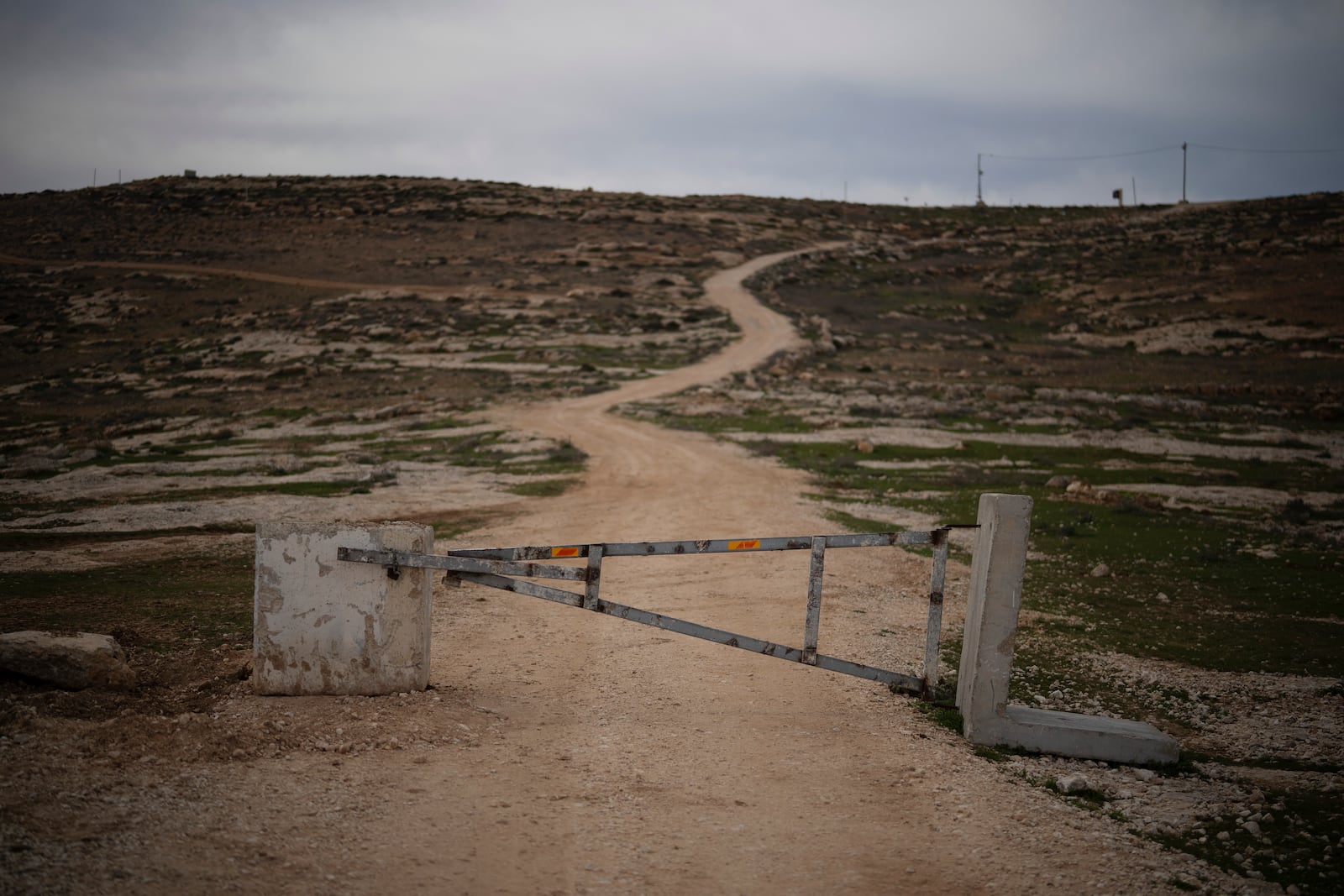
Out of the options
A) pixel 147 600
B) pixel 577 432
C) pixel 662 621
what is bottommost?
pixel 147 600

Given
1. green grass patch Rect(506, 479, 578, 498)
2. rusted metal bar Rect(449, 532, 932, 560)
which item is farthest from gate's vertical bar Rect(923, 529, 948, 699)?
green grass patch Rect(506, 479, 578, 498)

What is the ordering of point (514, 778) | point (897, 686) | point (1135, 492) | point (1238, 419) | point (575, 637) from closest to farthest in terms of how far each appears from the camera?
point (514, 778)
point (897, 686)
point (575, 637)
point (1135, 492)
point (1238, 419)

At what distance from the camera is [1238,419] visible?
125 feet

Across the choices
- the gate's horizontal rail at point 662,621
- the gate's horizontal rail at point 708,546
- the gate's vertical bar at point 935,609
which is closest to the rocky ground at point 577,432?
the gate's vertical bar at point 935,609

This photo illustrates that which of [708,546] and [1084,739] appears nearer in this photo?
[1084,739]

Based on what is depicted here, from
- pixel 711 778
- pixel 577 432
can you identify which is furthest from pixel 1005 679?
pixel 577 432

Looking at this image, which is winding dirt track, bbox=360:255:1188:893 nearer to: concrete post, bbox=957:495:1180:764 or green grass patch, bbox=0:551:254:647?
concrete post, bbox=957:495:1180:764

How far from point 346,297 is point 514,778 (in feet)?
224

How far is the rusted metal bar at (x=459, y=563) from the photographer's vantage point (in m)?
8.29

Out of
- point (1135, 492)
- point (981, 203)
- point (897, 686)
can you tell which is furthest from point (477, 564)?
point (981, 203)

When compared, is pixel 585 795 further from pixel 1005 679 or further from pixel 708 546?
pixel 1005 679

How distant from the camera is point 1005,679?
8.45 m

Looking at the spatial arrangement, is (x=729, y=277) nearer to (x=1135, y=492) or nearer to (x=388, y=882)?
(x=1135, y=492)

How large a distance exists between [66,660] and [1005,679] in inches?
351
